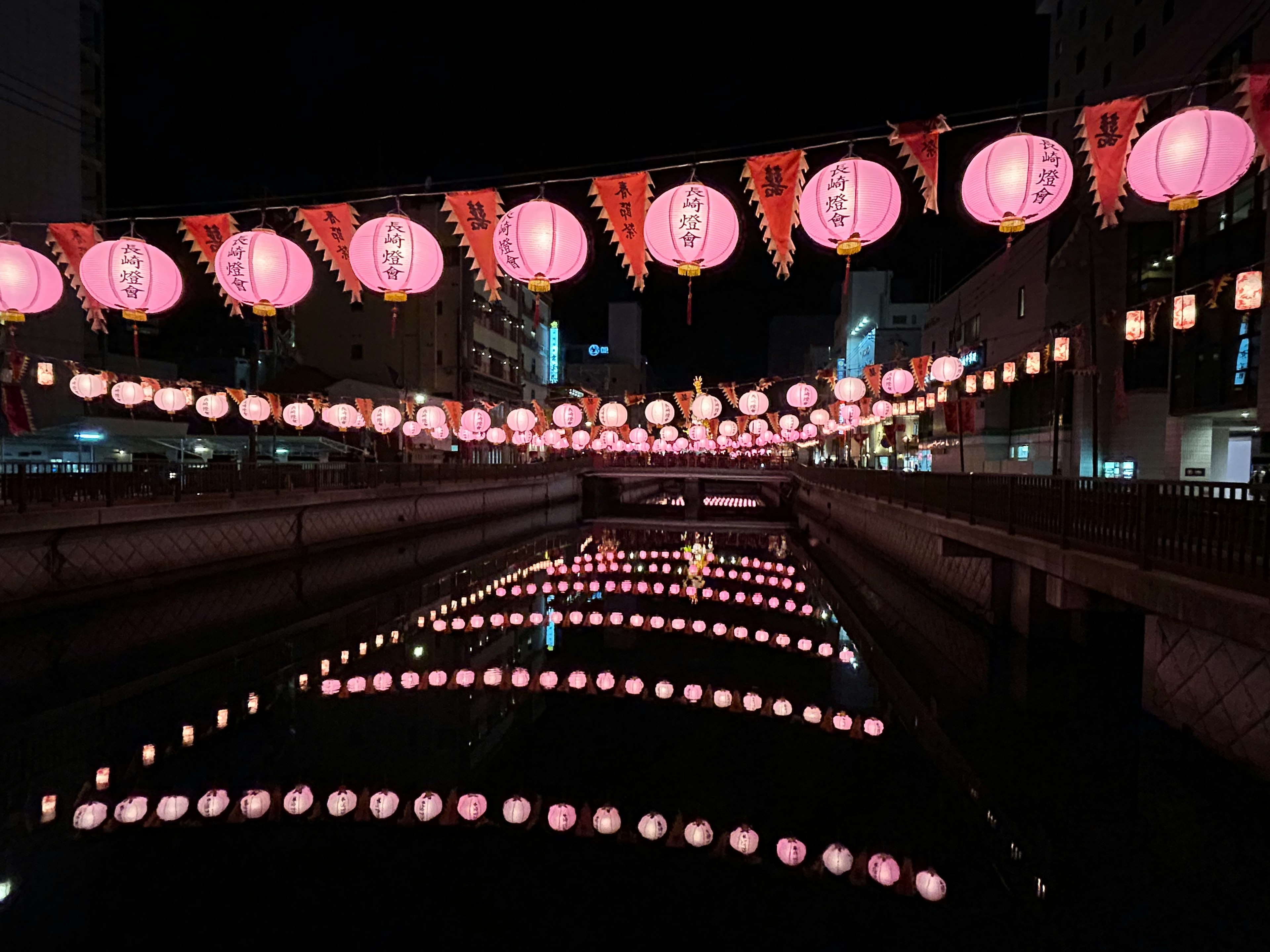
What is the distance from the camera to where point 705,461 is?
61938 mm

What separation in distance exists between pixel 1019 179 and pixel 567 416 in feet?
75.7

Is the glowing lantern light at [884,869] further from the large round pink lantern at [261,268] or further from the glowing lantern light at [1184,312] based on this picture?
the glowing lantern light at [1184,312]

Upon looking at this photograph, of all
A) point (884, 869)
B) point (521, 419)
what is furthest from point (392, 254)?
point (521, 419)

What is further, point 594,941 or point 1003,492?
point 1003,492

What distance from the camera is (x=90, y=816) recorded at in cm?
699

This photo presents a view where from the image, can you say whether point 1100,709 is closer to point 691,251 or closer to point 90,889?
point 691,251

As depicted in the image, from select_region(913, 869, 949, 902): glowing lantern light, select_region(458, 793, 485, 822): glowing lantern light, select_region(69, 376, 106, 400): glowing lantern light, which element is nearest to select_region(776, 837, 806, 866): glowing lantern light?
select_region(913, 869, 949, 902): glowing lantern light

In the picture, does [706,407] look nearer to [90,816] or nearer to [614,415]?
[614,415]

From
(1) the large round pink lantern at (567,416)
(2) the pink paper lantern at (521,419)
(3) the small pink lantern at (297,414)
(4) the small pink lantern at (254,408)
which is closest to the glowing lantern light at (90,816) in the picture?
(4) the small pink lantern at (254,408)

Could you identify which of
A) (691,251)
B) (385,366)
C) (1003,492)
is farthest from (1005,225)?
(385,366)

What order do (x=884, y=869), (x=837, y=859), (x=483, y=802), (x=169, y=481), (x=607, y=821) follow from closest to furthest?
(x=884, y=869)
(x=837, y=859)
(x=607, y=821)
(x=483, y=802)
(x=169, y=481)

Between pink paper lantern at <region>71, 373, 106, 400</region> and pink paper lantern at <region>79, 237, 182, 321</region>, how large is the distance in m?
12.3

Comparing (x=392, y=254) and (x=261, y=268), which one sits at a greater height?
(x=392, y=254)

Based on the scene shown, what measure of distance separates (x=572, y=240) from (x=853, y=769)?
7.95 meters
